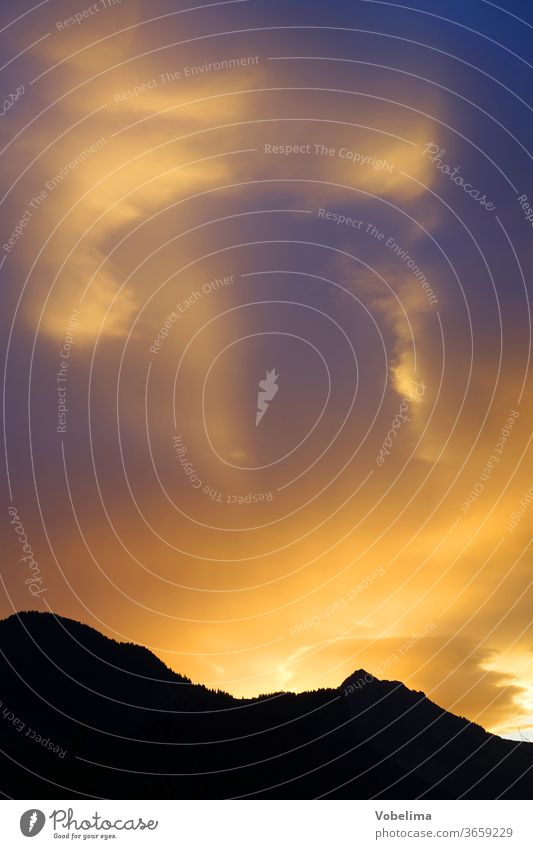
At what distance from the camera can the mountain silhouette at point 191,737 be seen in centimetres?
7000

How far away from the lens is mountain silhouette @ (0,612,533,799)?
70.0 m

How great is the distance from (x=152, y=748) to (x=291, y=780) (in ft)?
40.4

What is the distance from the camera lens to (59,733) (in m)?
75.2

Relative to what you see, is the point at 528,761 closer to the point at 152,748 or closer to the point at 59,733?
the point at 152,748

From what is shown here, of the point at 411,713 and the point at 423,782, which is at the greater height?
the point at 411,713

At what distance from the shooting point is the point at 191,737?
69625 mm
